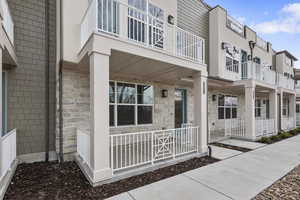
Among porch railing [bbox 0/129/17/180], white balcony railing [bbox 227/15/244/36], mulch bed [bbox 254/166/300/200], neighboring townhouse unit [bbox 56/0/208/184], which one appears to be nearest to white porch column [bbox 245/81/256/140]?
neighboring townhouse unit [bbox 56/0/208/184]

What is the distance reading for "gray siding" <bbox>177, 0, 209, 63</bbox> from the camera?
8.68m

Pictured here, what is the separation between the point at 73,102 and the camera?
17.9 feet

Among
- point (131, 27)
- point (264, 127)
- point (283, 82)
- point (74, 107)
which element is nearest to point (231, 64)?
point (264, 127)

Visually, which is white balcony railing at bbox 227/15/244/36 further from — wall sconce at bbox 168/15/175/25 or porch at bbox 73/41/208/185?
porch at bbox 73/41/208/185

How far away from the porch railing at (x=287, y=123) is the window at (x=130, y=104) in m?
10.7

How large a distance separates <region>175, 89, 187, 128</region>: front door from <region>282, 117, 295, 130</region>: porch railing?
8270 millimetres

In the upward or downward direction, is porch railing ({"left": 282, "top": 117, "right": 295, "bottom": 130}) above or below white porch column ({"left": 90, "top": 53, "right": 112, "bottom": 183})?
below

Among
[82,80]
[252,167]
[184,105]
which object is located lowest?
[252,167]

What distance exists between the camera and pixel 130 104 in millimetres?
6766

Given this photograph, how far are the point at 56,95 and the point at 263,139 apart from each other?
9.58m

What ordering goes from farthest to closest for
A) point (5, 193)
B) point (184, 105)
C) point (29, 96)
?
point (184, 105)
point (29, 96)
point (5, 193)

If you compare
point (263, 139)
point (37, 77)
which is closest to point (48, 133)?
point (37, 77)

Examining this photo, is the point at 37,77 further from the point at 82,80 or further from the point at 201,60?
the point at 201,60

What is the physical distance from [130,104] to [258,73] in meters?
8.17
